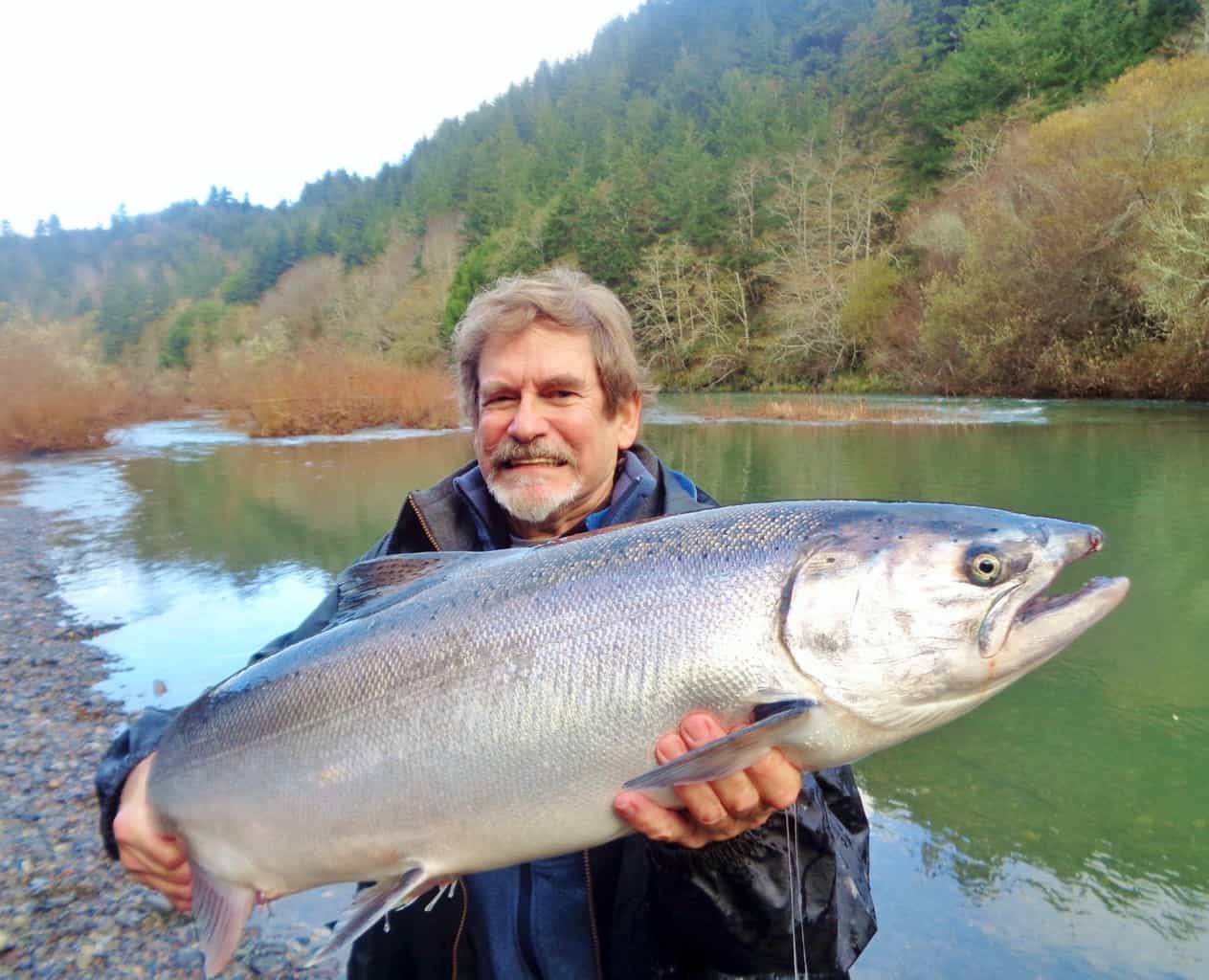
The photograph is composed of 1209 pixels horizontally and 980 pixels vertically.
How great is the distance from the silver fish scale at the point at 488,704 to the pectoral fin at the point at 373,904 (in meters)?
0.04

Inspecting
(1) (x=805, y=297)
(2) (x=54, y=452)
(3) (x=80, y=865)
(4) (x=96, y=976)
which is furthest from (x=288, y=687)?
(1) (x=805, y=297)

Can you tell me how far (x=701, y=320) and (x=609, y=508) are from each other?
164 feet

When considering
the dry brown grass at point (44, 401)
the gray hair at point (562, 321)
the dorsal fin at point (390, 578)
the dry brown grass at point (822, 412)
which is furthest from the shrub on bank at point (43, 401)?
the dorsal fin at point (390, 578)

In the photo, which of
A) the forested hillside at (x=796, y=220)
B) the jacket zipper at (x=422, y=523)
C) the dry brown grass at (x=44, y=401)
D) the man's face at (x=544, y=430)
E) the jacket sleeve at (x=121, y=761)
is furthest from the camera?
the forested hillside at (x=796, y=220)

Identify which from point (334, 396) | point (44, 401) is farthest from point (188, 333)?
point (334, 396)

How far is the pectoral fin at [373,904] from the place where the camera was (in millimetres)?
1786

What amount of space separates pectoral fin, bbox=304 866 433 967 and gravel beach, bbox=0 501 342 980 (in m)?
1.91

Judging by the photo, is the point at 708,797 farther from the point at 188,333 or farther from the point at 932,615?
the point at 188,333

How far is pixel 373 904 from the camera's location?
1.85 metres

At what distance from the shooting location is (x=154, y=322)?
82.2 metres

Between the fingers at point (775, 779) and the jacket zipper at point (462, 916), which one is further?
the jacket zipper at point (462, 916)

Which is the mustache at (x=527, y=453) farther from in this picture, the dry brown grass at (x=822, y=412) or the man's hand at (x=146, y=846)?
the dry brown grass at (x=822, y=412)

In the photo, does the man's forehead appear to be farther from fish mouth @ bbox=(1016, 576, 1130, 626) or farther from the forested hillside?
the forested hillside

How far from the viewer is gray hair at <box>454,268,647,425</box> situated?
2.84 meters
